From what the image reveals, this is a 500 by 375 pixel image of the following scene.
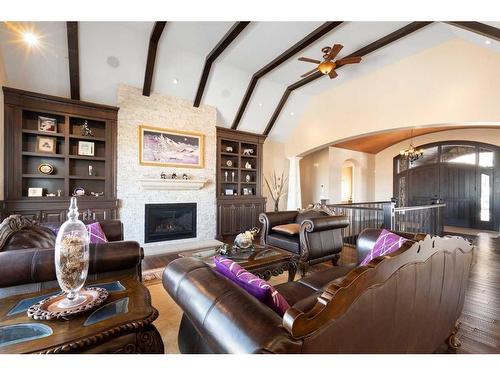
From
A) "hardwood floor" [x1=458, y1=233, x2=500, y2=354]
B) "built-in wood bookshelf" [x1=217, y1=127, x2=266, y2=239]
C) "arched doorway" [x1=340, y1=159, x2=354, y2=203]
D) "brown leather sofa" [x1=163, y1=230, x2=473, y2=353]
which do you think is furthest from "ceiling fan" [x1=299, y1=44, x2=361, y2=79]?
"arched doorway" [x1=340, y1=159, x2=354, y2=203]

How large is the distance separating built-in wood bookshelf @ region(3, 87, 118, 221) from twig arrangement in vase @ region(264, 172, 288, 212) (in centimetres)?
432

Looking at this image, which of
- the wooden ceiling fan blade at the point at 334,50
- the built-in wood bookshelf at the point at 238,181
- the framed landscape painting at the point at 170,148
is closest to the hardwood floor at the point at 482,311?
the wooden ceiling fan blade at the point at 334,50

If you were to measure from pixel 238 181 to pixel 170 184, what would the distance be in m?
1.94

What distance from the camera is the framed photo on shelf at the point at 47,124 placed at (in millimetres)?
4078

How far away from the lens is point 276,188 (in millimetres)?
7352

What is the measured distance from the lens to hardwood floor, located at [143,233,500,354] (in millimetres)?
1776

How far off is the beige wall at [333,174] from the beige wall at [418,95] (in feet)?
6.38

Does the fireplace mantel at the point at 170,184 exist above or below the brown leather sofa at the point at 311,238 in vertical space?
above

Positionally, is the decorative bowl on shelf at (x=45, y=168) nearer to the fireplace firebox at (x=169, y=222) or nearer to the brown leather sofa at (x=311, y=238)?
the fireplace firebox at (x=169, y=222)

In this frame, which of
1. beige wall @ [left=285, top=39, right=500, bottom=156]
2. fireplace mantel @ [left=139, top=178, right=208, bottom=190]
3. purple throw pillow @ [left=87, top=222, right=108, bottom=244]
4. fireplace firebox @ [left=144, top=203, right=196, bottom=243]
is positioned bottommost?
fireplace firebox @ [left=144, top=203, right=196, bottom=243]

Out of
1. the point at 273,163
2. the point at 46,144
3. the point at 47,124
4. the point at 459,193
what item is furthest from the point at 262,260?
the point at 459,193

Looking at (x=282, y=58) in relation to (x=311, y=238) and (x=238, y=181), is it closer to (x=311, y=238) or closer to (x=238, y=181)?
(x=238, y=181)

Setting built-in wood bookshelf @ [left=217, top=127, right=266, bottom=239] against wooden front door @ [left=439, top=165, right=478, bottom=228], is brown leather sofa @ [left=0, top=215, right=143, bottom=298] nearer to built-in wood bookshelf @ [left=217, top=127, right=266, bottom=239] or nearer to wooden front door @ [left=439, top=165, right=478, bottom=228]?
built-in wood bookshelf @ [left=217, top=127, right=266, bottom=239]
